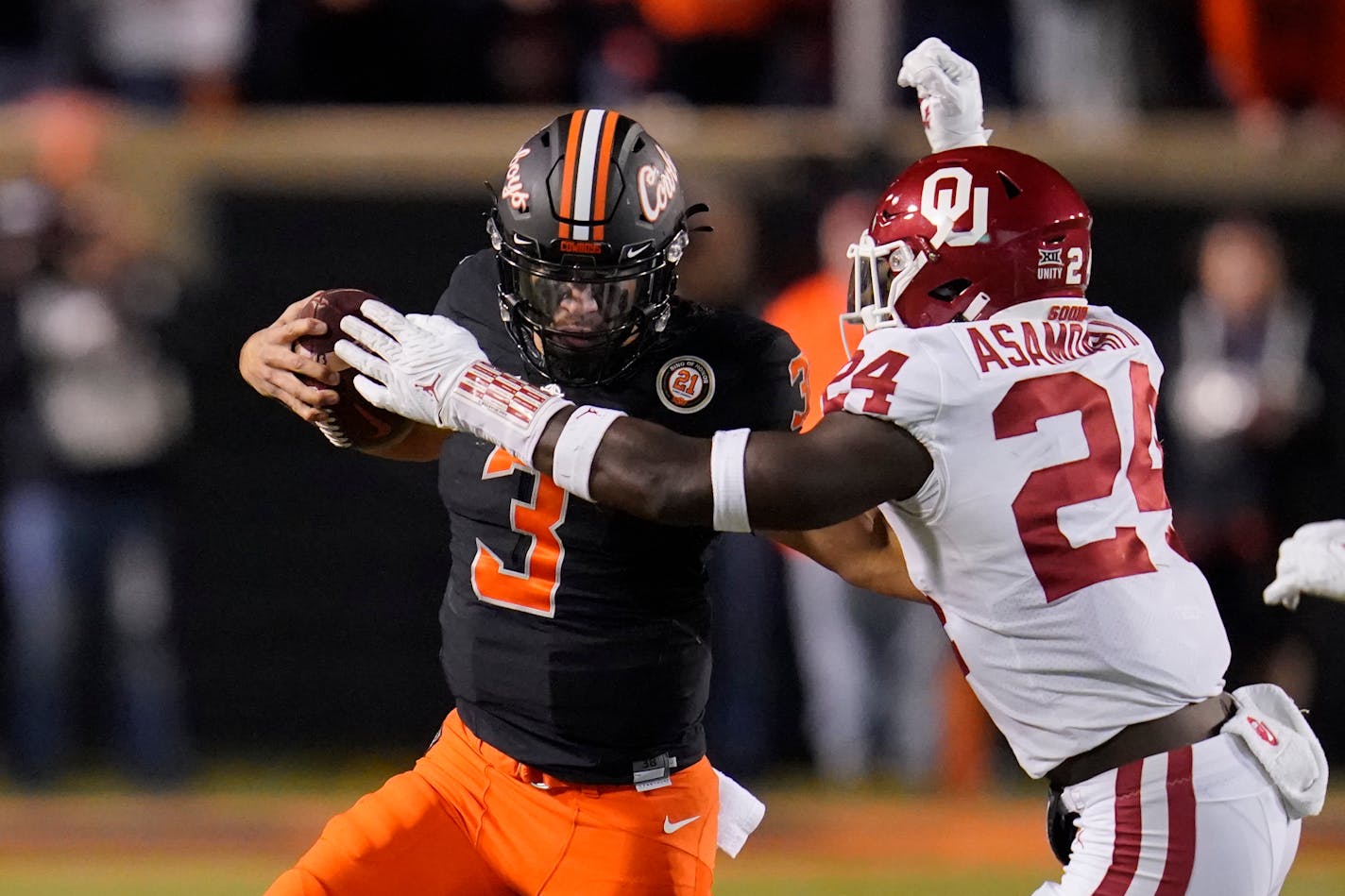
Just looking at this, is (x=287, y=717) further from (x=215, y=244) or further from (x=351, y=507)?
(x=215, y=244)

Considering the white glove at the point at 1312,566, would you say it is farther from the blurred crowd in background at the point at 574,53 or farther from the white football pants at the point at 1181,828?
the blurred crowd in background at the point at 574,53

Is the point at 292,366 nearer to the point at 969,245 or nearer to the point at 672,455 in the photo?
the point at 672,455

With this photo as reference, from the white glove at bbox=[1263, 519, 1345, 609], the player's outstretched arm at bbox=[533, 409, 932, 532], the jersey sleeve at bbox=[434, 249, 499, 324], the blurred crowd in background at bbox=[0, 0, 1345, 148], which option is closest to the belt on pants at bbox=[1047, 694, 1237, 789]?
the white glove at bbox=[1263, 519, 1345, 609]

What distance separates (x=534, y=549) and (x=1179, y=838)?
3.70ft

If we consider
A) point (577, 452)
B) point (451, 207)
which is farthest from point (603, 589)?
point (451, 207)

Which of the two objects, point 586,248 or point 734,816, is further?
point 734,816

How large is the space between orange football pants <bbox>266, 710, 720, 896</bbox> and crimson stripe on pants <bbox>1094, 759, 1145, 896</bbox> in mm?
701

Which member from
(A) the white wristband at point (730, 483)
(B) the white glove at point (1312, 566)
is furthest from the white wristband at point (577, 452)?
(B) the white glove at point (1312, 566)

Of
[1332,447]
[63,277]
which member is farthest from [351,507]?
[1332,447]

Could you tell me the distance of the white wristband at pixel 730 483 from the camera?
108 inches

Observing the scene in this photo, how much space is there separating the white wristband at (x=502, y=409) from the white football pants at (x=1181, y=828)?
1.00 m

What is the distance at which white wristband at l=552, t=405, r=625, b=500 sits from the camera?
278 centimetres

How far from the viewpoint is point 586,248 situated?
300 cm

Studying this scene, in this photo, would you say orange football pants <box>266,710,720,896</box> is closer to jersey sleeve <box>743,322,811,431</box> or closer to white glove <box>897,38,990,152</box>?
jersey sleeve <box>743,322,811,431</box>
